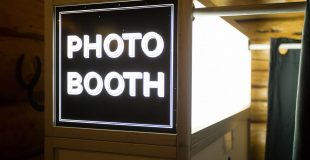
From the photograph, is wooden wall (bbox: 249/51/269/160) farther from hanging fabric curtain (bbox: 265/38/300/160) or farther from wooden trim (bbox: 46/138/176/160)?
wooden trim (bbox: 46/138/176/160)

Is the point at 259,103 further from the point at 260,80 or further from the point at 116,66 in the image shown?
the point at 116,66

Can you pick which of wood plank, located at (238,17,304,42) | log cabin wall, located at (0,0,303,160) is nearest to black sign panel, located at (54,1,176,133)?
log cabin wall, located at (0,0,303,160)

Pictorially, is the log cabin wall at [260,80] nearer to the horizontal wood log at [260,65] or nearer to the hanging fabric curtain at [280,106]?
the horizontal wood log at [260,65]

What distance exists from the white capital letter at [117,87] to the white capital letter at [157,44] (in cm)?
14

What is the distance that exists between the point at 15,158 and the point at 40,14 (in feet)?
2.95

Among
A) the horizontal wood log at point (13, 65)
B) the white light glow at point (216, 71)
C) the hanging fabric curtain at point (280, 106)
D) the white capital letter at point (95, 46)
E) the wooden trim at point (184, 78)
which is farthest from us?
the hanging fabric curtain at point (280, 106)

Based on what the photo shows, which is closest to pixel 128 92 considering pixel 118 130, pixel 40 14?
pixel 118 130

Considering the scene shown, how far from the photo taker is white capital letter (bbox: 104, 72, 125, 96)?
1.30m

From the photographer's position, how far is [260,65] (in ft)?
10.4

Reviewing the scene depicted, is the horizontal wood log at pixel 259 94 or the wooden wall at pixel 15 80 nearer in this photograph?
the wooden wall at pixel 15 80

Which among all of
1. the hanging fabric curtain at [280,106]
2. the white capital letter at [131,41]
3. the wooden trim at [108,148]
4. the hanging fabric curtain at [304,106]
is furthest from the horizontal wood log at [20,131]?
the hanging fabric curtain at [280,106]

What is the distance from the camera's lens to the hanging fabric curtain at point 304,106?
4.23 ft

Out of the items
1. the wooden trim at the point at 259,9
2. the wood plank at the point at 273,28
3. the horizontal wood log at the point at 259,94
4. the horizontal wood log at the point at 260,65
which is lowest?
the horizontal wood log at the point at 259,94

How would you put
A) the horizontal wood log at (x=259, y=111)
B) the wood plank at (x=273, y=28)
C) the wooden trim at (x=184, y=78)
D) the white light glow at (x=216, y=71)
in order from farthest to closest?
the horizontal wood log at (x=259, y=111) < the wood plank at (x=273, y=28) < the white light glow at (x=216, y=71) < the wooden trim at (x=184, y=78)
